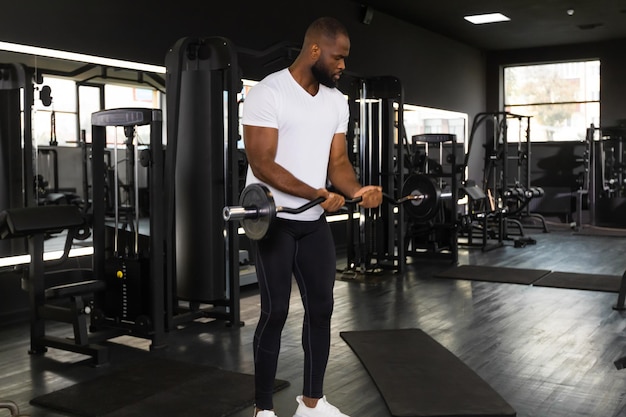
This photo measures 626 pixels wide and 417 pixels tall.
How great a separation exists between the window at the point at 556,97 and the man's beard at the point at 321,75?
9218mm

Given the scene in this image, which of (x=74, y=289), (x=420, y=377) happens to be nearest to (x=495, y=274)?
(x=420, y=377)

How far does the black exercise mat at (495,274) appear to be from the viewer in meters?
5.68

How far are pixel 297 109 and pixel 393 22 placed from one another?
6.79 metres

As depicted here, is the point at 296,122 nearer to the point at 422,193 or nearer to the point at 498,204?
the point at 422,193

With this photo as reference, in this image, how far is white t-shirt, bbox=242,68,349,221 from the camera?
205 centimetres

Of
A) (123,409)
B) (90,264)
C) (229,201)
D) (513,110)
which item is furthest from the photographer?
(513,110)

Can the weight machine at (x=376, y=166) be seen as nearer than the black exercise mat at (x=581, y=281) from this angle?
No

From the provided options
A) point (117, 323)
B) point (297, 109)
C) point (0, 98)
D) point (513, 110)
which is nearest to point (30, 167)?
point (0, 98)

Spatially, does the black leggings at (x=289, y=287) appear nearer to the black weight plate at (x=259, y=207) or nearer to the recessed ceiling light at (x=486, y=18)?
the black weight plate at (x=259, y=207)

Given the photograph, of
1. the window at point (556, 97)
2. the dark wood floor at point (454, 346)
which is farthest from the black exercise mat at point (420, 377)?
→ the window at point (556, 97)

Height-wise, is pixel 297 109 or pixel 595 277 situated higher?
pixel 297 109

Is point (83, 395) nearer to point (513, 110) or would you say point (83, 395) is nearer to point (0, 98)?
point (0, 98)

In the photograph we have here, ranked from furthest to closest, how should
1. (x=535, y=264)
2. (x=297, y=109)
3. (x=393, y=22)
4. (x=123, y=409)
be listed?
(x=393, y=22) < (x=535, y=264) < (x=123, y=409) < (x=297, y=109)

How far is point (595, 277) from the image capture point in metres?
5.74
